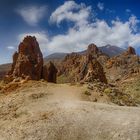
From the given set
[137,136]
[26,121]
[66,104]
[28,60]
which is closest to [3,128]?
[26,121]

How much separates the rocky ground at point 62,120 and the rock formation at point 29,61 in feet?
74.6

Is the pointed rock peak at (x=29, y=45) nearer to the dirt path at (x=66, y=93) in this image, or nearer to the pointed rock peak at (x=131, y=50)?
the dirt path at (x=66, y=93)

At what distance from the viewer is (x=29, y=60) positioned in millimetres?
50281

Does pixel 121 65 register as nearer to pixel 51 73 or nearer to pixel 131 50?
pixel 131 50

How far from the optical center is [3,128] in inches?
814

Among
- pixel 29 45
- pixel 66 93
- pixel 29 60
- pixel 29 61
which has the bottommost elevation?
pixel 66 93

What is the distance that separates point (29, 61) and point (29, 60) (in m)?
0.33

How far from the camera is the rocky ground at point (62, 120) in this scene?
18.7 metres

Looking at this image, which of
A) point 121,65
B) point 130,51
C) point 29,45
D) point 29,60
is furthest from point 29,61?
point 130,51

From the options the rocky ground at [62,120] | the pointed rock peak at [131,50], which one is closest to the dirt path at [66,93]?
the rocky ground at [62,120]

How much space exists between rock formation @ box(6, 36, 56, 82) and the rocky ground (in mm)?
22732

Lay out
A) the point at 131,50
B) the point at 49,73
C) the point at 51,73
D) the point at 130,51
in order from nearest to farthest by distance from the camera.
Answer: the point at 49,73, the point at 51,73, the point at 130,51, the point at 131,50

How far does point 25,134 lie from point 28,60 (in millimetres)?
31704

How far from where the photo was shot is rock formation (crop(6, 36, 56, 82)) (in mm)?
49000
